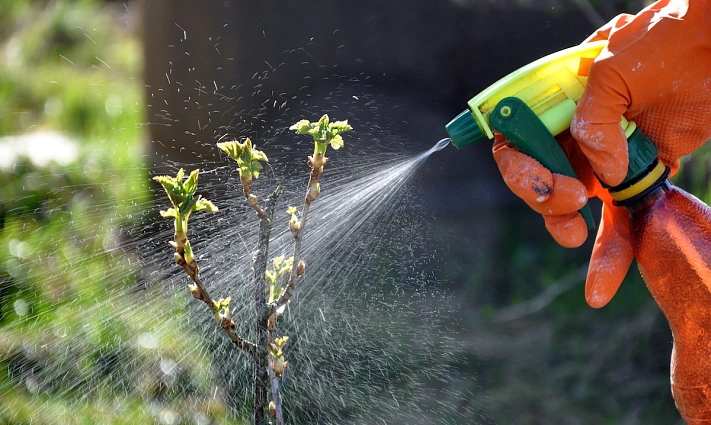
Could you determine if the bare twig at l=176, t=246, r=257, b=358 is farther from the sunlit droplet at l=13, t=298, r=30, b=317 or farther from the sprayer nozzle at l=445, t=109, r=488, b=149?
the sunlit droplet at l=13, t=298, r=30, b=317

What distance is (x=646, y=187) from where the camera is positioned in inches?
42.5

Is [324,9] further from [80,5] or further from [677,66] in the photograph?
[80,5]

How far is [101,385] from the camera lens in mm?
2195

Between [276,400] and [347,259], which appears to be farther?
[347,259]

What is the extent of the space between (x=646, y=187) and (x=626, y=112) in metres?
0.11

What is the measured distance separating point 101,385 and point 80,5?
12.9ft

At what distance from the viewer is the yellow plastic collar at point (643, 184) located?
3.54 ft

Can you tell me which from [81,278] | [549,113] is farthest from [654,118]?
[81,278]

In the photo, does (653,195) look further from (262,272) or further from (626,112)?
Answer: (262,272)

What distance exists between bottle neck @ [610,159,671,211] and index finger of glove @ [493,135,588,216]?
59mm

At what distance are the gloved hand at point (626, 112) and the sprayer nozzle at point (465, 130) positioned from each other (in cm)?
4

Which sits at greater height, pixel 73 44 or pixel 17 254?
pixel 73 44

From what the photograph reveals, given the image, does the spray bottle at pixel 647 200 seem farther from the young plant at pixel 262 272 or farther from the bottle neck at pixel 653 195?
the young plant at pixel 262 272

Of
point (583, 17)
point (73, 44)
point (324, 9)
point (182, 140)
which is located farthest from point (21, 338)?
point (73, 44)
